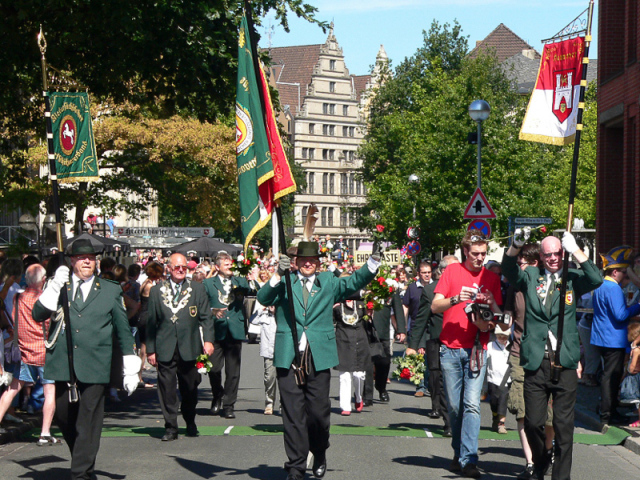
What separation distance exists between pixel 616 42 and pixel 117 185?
53.2 ft

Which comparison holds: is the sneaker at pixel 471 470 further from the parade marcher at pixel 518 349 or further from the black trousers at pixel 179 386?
the black trousers at pixel 179 386

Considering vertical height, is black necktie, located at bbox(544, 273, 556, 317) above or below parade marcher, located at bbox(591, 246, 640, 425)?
above

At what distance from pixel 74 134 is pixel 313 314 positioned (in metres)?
6.23

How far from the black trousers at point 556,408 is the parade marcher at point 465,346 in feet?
2.02

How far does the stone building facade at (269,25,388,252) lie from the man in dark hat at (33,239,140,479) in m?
96.1

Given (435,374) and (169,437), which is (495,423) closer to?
(435,374)

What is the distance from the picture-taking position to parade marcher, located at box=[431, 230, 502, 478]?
8992mm

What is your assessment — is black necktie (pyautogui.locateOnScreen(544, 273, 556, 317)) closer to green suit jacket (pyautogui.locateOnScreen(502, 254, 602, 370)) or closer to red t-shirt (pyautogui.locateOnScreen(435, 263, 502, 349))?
green suit jacket (pyautogui.locateOnScreen(502, 254, 602, 370))

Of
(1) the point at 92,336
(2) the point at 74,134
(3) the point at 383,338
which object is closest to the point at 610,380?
(3) the point at 383,338

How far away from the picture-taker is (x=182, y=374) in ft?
38.3

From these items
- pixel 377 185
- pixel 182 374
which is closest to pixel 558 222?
pixel 377 185

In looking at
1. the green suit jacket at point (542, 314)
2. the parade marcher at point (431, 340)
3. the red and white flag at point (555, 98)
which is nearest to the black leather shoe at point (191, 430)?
the parade marcher at point (431, 340)

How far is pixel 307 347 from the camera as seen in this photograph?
8.66 metres

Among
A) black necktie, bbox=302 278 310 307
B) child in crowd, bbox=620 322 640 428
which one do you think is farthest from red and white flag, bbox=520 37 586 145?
child in crowd, bbox=620 322 640 428
